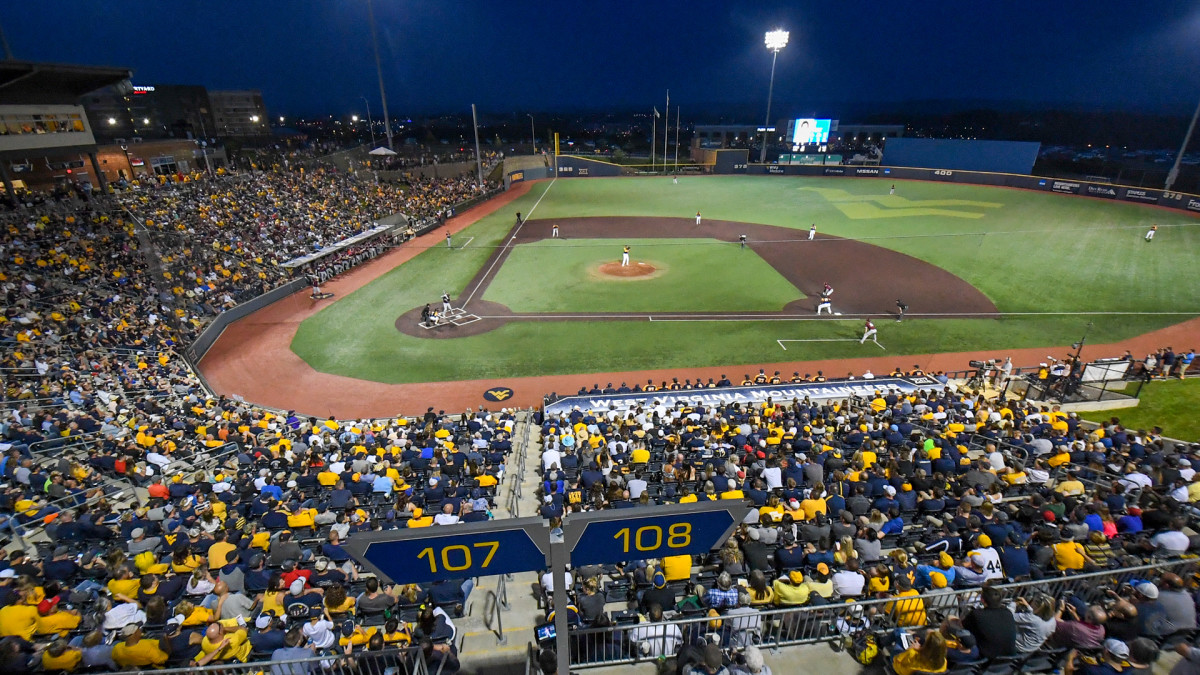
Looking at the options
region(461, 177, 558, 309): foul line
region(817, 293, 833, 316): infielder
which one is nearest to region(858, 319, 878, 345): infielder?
region(817, 293, 833, 316): infielder

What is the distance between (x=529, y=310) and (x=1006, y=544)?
945 inches

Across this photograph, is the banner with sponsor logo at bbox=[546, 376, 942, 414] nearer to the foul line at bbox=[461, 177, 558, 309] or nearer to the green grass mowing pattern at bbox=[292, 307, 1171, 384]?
the green grass mowing pattern at bbox=[292, 307, 1171, 384]

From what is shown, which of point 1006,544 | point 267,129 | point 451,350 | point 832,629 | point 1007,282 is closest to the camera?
point 832,629

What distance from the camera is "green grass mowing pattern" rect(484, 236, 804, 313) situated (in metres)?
30.0

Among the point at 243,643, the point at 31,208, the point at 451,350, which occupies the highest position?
the point at 31,208

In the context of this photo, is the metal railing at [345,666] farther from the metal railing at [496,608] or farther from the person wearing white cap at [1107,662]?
the person wearing white cap at [1107,662]

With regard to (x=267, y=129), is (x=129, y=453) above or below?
below

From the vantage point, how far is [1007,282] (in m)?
31.7

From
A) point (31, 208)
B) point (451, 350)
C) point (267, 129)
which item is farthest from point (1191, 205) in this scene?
point (267, 129)

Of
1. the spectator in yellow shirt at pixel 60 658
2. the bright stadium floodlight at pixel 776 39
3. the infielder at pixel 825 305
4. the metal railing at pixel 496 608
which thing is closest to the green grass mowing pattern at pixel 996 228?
the infielder at pixel 825 305

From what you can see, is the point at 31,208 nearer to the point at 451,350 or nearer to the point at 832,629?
the point at 451,350

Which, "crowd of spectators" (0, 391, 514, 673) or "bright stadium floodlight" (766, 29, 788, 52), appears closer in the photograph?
"crowd of spectators" (0, 391, 514, 673)

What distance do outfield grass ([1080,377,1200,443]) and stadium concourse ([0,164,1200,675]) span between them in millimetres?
3683

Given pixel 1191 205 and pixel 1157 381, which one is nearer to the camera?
pixel 1157 381
